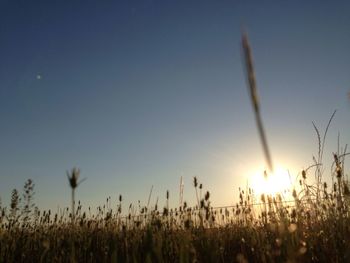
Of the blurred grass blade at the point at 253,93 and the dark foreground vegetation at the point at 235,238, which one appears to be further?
the dark foreground vegetation at the point at 235,238

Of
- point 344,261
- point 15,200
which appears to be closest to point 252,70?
point 344,261

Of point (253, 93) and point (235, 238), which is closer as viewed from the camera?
point (253, 93)

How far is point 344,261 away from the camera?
119 inches

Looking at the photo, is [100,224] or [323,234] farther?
[100,224]

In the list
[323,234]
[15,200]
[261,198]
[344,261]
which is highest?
[15,200]

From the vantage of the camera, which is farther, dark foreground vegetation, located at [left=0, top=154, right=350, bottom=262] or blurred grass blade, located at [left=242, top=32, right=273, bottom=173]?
dark foreground vegetation, located at [left=0, top=154, right=350, bottom=262]

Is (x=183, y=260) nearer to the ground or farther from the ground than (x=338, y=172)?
nearer to the ground

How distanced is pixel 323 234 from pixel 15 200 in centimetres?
474

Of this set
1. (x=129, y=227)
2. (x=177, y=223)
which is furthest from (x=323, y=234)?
(x=129, y=227)

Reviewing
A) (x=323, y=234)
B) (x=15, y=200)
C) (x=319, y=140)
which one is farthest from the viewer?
(x=15, y=200)

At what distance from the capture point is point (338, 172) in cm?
364

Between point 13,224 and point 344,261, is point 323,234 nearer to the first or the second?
point 344,261

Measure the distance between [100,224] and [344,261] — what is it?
576 cm

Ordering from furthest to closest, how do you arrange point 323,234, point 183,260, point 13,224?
point 13,224, point 323,234, point 183,260
